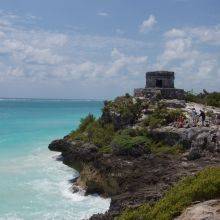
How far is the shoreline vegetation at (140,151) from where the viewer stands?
2123cm

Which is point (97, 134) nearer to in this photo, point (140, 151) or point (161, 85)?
point (140, 151)

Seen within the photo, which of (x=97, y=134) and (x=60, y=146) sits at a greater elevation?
(x=97, y=134)

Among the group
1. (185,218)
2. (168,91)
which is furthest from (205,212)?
(168,91)

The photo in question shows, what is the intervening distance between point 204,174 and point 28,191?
643 inches

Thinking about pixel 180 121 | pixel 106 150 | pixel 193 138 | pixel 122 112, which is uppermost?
pixel 122 112

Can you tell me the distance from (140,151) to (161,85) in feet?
47.9

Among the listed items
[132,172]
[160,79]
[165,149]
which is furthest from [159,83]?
[132,172]

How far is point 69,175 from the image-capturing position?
114 feet

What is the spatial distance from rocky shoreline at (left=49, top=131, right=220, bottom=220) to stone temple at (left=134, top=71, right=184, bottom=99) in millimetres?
11205

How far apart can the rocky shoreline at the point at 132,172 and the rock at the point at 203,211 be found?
6.42m

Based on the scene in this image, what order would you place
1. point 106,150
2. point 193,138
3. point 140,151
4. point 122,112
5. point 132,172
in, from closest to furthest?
point 132,172
point 193,138
point 140,151
point 106,150
point 122,112

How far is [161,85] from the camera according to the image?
151ft

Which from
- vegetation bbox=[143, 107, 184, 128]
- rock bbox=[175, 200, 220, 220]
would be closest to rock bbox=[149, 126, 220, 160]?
vegetation bbox=[143, 107, 184, 128]

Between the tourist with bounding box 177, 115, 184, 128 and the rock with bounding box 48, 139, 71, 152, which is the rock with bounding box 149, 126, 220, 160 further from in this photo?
the rock with bounding box 48, 139, 71, 152
